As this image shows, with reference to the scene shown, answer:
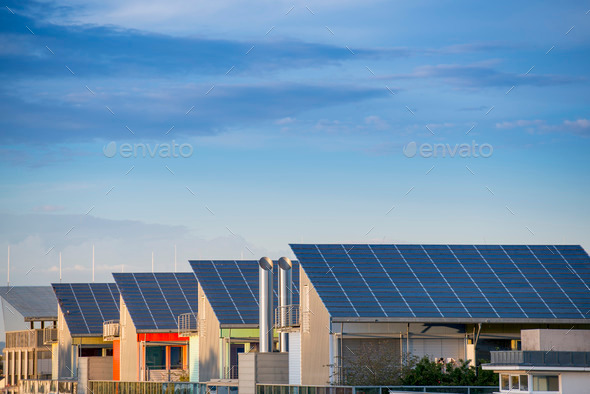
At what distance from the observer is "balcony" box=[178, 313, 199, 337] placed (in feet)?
199

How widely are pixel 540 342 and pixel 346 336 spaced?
996 centimetres

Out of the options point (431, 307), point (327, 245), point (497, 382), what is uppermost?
point (327, 245)

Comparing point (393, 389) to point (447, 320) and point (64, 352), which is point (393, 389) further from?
point (64, 352)

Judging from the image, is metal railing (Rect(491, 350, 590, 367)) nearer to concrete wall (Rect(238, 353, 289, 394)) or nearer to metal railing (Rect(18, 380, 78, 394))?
concrete wall (Rect(238, 353, 289, 394))

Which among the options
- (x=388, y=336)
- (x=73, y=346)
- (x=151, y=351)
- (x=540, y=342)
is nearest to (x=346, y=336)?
(x=388, y=336)

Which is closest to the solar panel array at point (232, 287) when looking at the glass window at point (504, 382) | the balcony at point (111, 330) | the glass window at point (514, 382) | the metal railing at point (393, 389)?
the balcony at point (111, 330)

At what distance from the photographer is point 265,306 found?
2088 inches

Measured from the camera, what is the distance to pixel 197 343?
2347 inches

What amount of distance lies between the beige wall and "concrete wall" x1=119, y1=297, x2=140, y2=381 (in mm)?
20939

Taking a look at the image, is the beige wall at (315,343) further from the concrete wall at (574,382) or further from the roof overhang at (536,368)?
the concrete wall at (574,382)

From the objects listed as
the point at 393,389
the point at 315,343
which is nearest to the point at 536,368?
the point at 393,389

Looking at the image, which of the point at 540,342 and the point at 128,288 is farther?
the point at 128,288

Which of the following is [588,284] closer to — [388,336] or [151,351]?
[388,336]

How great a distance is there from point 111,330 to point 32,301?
29.5 m
